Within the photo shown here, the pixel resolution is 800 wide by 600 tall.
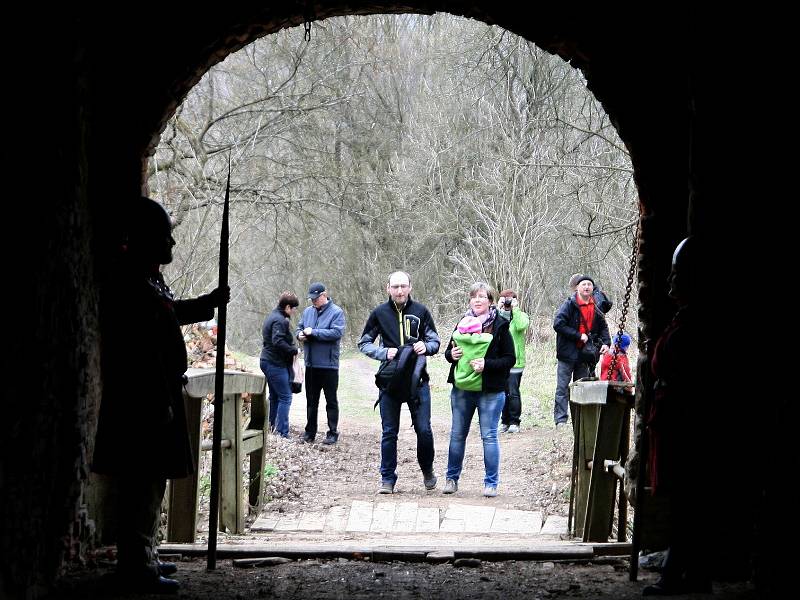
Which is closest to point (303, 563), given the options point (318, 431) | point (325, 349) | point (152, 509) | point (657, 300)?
point (152, 509)

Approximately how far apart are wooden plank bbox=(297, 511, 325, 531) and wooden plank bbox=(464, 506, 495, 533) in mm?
1164

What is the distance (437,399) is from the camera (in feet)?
58.5

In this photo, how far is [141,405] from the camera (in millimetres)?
4746

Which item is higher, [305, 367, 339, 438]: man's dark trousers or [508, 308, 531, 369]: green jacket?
[508, 308, 531, 369]: green jacket

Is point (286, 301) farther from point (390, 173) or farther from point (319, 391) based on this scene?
point (390, 173)

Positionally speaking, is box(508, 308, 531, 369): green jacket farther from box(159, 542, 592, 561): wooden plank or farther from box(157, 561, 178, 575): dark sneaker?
box(157, 561, 178, 575): dark sneaker

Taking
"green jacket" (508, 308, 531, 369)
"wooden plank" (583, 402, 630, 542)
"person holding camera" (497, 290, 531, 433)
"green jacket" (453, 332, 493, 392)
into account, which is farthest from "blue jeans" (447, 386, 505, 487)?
"green jacket" (508, 308, 531, 369)

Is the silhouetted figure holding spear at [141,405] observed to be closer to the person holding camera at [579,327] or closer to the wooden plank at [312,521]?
the wooden plank at [312,521]

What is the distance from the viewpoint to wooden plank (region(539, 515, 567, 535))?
7945mm

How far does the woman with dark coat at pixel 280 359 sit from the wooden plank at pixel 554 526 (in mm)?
4876

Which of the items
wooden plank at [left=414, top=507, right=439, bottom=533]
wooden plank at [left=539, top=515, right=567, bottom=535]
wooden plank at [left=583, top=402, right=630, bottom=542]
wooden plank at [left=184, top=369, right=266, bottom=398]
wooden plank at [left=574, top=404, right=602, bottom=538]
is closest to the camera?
wooden plank at [left=184, top=369, right=266, bottom=398]

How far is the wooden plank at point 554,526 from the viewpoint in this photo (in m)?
7.95

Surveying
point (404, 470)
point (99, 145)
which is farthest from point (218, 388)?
point (404, 470)

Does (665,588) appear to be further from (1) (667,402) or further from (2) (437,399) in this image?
(2) (437,399)
